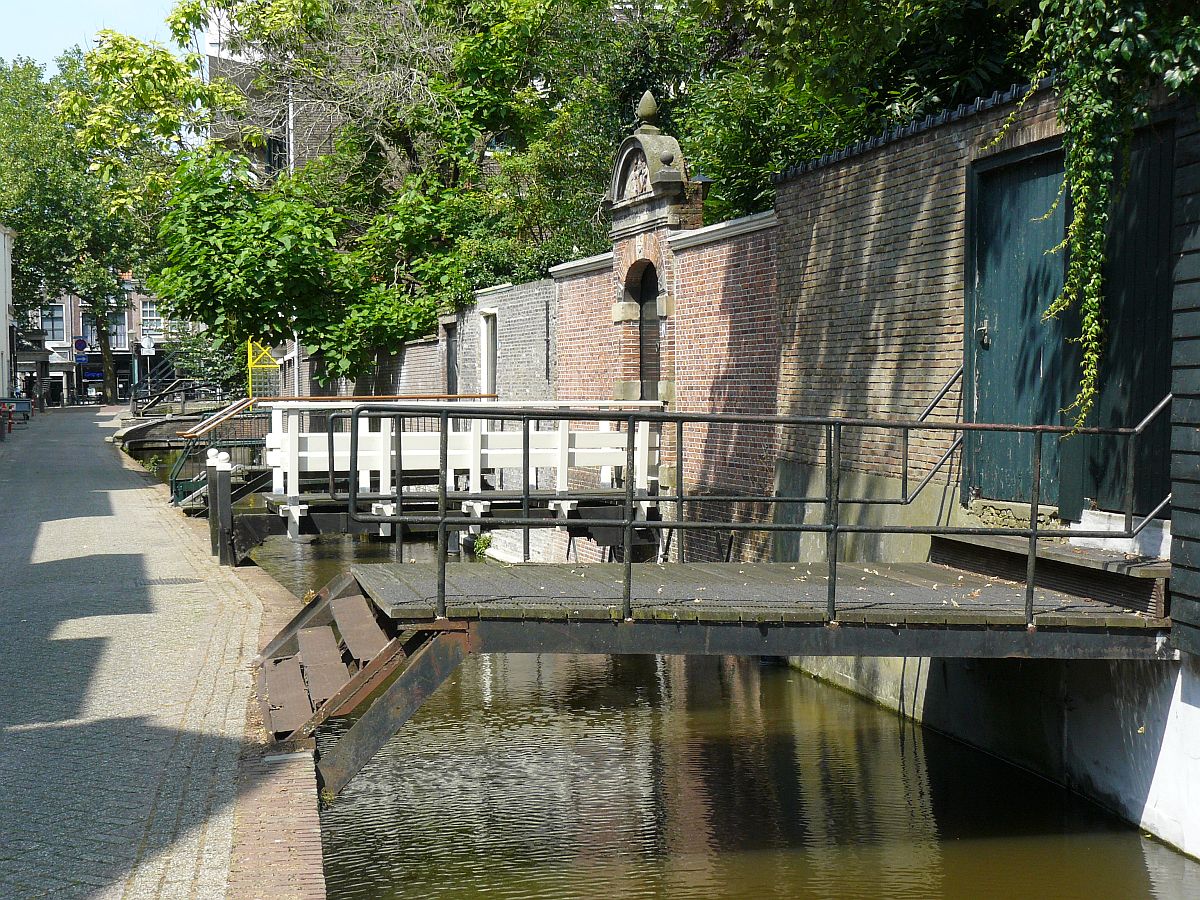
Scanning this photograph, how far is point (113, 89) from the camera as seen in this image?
24.5 metres

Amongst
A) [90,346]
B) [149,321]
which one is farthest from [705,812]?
[149,321]

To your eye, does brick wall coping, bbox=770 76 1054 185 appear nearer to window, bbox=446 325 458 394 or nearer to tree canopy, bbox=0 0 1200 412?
tree canopy, bbox=0 0 1200 412

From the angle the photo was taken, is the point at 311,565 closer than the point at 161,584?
No

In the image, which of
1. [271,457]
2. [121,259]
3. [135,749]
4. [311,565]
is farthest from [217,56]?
[121,259]

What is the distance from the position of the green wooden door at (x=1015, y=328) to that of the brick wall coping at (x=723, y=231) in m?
3.15

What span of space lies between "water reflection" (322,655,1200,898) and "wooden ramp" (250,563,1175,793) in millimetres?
875

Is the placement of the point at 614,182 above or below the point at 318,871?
above

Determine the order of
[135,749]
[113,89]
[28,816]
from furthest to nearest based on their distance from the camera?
[113,89]
[135,749]
[28,816]

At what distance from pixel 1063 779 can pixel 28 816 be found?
5485 mm

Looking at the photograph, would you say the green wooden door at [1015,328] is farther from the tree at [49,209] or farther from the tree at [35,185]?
the tree at [35,185]

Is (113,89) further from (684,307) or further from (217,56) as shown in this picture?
(684,307)

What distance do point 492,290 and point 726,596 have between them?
1397cm

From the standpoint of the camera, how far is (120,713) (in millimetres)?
7352

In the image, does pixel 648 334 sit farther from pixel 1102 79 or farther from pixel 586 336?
pixel 1102 79
